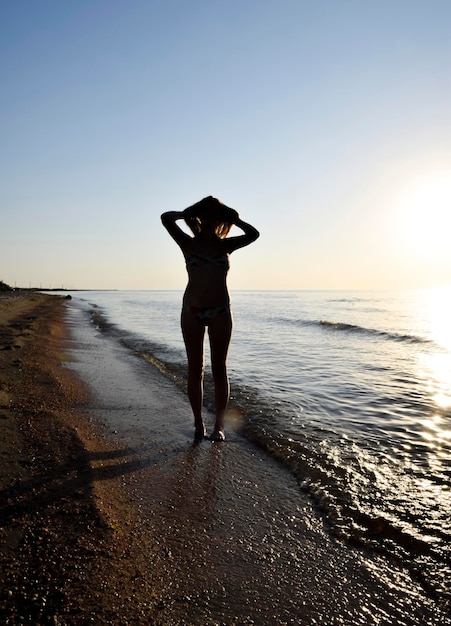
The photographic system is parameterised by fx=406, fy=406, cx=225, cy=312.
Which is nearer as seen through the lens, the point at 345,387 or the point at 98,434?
the point at 98,434

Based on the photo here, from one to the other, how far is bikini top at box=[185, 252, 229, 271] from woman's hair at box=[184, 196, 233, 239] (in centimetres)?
27

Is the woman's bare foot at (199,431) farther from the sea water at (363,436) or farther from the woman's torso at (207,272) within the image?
the woman's torso at (207,272)

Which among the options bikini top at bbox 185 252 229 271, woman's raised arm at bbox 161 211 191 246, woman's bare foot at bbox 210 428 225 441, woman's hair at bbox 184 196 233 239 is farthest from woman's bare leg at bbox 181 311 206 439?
woman's hair at bbox 184 196 233 239

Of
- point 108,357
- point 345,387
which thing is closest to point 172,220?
point 345,387

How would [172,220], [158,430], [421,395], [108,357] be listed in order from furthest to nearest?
1. [108,357]
2. [421,395]
3. [158,430]
4. [172,220]

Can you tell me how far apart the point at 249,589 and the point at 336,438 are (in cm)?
293

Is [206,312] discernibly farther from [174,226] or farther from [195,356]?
[174,226]

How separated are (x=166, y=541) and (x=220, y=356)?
221 centimetres

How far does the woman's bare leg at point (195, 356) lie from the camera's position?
14.4 ft

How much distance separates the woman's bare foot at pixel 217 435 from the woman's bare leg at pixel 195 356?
0.37 ft

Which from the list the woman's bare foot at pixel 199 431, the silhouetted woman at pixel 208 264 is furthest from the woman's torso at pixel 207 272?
the woman's bare foot at pixel 199 431

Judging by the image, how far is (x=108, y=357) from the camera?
10.2 meters

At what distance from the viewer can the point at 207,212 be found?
14.2 feet

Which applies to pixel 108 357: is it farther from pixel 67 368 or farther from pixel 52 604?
pixel 52 604
